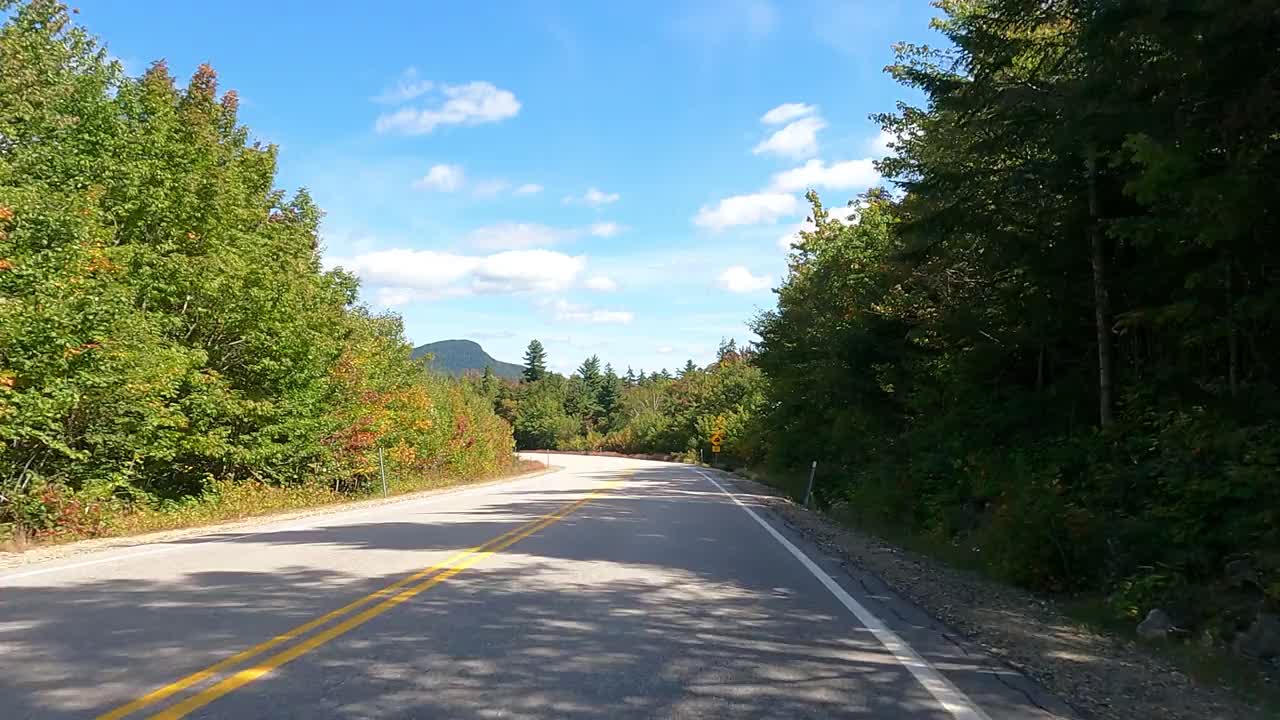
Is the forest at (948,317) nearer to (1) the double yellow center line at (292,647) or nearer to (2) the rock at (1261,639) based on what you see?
(2) the rock at (1261,639)

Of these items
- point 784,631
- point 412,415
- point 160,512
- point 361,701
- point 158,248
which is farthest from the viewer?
point 412,415

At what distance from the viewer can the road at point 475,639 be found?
15.5ft

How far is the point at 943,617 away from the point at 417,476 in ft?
106

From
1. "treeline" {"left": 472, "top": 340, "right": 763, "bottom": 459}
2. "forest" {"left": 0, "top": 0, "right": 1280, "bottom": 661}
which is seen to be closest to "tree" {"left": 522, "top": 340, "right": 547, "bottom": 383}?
"treeline" {"left": 472, "top": 340, "right": 763, "bottom": 459}

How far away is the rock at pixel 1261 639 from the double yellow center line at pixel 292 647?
6.53 meters

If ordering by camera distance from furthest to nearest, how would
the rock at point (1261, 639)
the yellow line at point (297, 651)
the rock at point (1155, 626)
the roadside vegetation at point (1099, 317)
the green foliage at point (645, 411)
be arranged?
the green foliage at point (645, 411), the roadside vegetation at point (1099, 317), the rock at point (1155, 626), the rock at point (1261, 639), the yellow line at point (297, 651)

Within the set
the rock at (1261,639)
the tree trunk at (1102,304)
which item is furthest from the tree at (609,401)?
the rock at (1261,639)

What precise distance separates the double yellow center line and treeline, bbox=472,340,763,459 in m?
41.3

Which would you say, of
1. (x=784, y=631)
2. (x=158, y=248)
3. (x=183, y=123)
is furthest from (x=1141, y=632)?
(x=183, y=123)

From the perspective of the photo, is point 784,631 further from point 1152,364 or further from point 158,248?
point 158,248

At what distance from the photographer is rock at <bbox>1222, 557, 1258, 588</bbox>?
663 centimetres

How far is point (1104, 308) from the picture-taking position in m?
11.2

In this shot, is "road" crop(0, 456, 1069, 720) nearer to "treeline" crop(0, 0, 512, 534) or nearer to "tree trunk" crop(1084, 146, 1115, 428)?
"tree trunk" crop(1084, 146, 1115, 428)

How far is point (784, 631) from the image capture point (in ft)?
21.7
